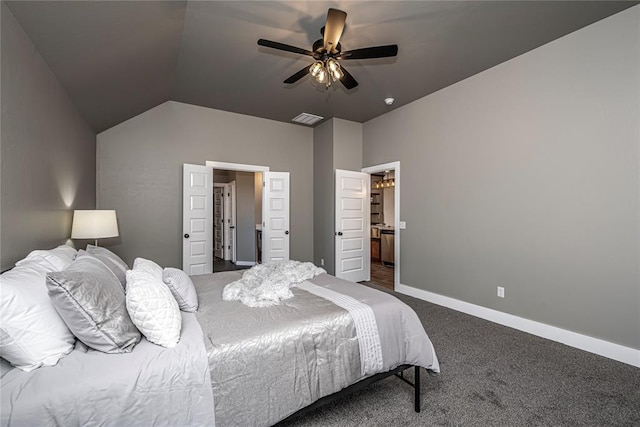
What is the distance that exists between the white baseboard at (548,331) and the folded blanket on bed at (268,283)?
2.22 meters

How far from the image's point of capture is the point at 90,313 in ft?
4.03

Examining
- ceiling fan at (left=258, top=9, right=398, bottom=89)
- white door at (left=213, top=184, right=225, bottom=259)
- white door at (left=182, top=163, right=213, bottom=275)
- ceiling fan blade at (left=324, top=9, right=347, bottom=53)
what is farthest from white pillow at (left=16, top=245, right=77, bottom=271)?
white door at (left=213, top=184, right=225, bottom=259)

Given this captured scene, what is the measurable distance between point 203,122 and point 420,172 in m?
3.61

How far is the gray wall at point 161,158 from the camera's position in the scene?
4.17m

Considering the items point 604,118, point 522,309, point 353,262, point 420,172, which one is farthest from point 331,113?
point 522,309

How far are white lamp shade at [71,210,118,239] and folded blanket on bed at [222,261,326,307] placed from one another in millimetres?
1710

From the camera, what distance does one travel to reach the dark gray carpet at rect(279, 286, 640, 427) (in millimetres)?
1790

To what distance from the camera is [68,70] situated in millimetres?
2412

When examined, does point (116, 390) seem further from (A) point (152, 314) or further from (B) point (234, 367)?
(B) point (234, 367)

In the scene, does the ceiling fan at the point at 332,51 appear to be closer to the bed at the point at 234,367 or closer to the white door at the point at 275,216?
the bed at the point at 234,367

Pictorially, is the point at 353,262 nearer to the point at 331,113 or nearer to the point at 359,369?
the point at 331,113

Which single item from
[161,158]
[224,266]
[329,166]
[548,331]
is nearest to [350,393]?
[548,331]

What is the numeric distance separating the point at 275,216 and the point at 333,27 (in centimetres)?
352

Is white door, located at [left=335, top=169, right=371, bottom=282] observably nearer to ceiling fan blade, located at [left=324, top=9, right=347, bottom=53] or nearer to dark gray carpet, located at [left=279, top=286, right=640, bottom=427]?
dark gray carpet, located at [left=279, top=286, right=640, bottom=427]
